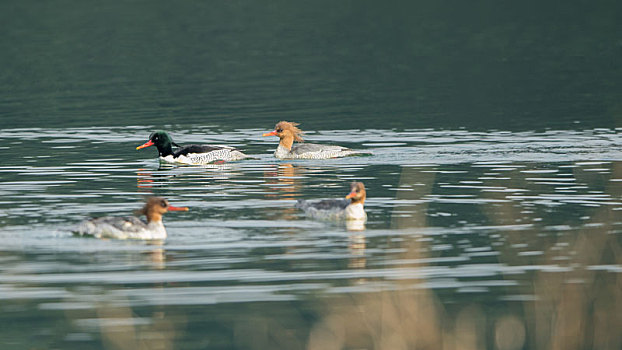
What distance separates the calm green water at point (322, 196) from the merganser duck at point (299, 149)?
35 cm

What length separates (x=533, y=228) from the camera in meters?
19.7

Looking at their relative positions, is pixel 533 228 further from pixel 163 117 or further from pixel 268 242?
pixel 163 117

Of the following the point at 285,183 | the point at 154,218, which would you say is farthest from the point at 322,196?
the point at 154,218

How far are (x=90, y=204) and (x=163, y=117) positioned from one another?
58.4 feet

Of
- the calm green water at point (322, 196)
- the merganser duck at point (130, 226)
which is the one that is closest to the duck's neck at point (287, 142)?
the calm green water at point (322, 196)

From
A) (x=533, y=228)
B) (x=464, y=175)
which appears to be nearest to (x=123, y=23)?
(x=464, y=175)

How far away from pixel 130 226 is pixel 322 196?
5.85m

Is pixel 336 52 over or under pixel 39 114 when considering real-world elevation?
over

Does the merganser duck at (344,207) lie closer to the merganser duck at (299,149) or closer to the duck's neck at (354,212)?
the duck's neck at (354,212)

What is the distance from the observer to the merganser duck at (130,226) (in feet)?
62.5

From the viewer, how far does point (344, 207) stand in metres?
20.5

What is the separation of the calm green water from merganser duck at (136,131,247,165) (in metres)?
0.36

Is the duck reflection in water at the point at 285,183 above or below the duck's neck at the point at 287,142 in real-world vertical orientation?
below

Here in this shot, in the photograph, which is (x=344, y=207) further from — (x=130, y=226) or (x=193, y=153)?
(x=193, y=153)
